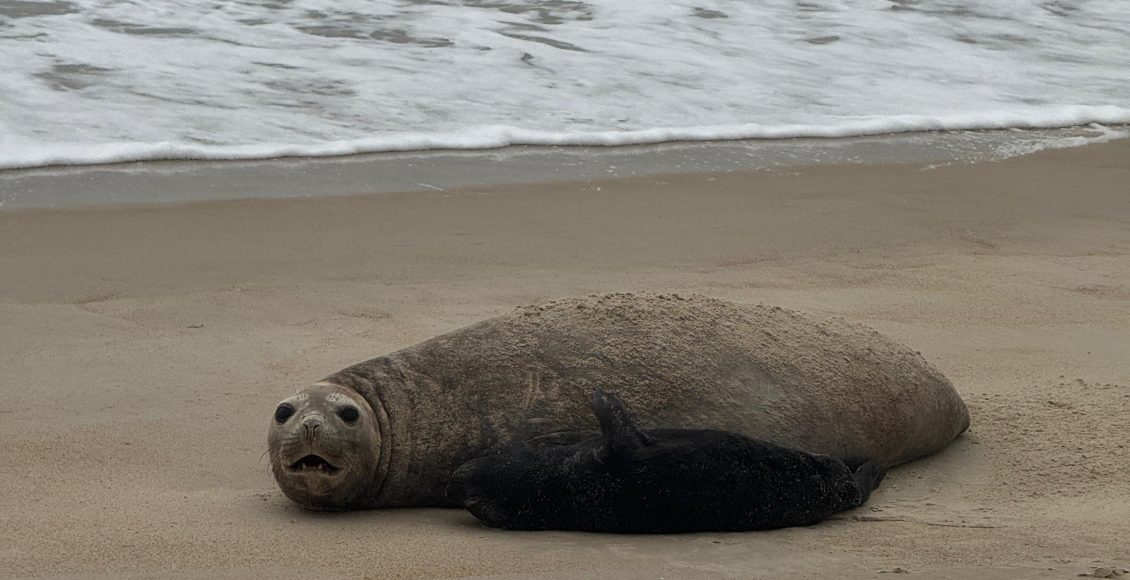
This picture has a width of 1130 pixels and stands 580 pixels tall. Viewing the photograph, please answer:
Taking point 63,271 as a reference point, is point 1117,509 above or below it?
above

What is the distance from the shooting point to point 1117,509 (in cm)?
357

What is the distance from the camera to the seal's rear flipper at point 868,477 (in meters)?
3.76

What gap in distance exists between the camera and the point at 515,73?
9523mm

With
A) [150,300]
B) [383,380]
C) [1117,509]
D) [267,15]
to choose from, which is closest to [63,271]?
[150,300]

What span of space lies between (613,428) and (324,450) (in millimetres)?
731

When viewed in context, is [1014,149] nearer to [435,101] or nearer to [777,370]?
[435,101]

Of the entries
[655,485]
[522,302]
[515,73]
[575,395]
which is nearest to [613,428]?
[655,485]

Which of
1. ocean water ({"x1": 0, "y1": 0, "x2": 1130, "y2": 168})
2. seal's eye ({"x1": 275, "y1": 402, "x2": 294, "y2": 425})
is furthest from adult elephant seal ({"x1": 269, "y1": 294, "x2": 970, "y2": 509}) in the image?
ocean water ({"x1": 0, "y1": 0, "x2": 1130, "y2": 168})

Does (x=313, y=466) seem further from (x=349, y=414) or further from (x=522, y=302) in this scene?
(x=522, y=302)

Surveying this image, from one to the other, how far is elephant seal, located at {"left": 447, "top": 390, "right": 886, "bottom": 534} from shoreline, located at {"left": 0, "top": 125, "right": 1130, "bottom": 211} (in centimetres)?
367

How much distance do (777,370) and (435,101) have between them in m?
5.09

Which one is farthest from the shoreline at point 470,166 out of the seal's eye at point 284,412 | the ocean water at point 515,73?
the seal's eye at point 284,412

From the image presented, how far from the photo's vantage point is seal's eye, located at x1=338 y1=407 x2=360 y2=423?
3.80m

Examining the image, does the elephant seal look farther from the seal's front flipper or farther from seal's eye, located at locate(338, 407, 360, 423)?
seal's eye, located at locate(338, 407, 360, 423)
